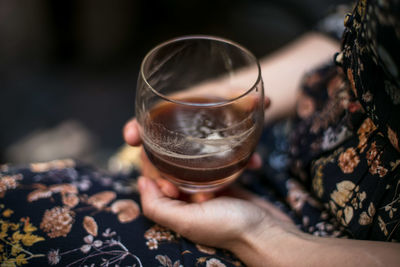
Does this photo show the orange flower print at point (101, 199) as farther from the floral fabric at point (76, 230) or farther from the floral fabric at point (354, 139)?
the floral fabric at point (354, 139)

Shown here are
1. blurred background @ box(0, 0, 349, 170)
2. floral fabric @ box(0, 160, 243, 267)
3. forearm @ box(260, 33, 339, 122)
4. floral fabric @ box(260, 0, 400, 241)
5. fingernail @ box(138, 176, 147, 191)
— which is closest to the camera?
floral fabric @ box(260, 0, 400, 241)

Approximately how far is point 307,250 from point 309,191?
0.19m

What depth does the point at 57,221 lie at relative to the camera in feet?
2.04

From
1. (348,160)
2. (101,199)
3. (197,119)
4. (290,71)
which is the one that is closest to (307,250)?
(348,160)

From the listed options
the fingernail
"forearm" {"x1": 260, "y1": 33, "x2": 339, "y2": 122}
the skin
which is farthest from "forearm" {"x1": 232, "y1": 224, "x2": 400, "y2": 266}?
"forearm" {"x1": 260, "y1": 33, "x2": 339, "y2": 122}

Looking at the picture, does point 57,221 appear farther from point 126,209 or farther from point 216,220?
point 216,220

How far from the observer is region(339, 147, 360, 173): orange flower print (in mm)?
611

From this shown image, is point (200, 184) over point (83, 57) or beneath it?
over

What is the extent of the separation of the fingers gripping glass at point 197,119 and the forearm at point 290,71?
0.21 meters

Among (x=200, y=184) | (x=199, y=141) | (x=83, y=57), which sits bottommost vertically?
(x=83, y=57)

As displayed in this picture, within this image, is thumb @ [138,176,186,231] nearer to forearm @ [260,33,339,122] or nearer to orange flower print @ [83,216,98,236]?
orange flower print @ [83,216,98,236]

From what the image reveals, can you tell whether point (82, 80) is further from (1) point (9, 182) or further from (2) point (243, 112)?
(2) point (243, 112)

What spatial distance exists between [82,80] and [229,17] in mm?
843

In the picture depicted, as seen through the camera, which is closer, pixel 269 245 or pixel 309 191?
pixel 269 245
